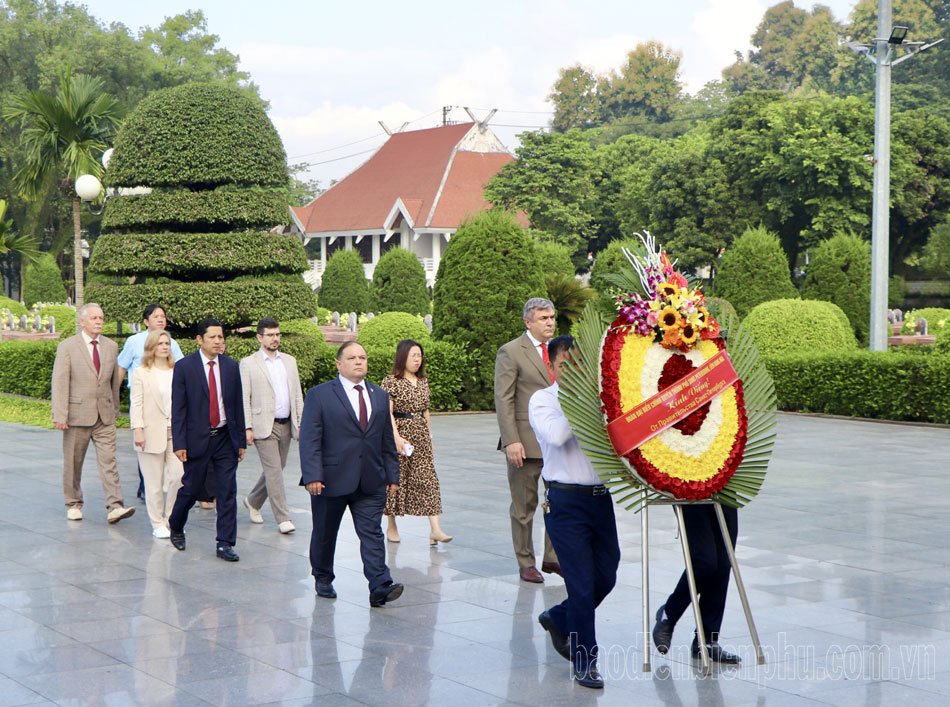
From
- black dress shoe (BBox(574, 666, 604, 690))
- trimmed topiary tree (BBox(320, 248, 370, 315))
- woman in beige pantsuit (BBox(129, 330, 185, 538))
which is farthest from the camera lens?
trimmed topiary tree (BBox(320, 248, 370, 315))

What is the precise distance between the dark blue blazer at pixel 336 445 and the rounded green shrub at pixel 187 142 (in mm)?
10795

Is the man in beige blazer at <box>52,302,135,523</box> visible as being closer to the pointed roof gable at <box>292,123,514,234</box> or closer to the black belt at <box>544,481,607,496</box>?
the black belt at <box>544,481,607,496</box>

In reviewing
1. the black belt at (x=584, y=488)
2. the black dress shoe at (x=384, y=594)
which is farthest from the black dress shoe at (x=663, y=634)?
the black dress shoe at (x=384, y=594)

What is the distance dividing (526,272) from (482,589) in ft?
37.0

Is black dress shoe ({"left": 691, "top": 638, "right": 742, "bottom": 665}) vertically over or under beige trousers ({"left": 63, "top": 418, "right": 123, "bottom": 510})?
under

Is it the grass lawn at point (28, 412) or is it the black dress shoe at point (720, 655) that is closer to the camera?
the black dress shoe at point (720, 655)

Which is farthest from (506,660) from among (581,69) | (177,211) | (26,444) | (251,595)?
(581,69)

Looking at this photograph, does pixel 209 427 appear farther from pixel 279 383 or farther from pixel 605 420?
pixel 605 420

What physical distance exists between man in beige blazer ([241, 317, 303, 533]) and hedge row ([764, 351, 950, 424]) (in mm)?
10886

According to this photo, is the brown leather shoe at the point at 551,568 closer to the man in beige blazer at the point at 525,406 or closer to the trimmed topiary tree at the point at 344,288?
the man in beige blazer at the point at 525,406

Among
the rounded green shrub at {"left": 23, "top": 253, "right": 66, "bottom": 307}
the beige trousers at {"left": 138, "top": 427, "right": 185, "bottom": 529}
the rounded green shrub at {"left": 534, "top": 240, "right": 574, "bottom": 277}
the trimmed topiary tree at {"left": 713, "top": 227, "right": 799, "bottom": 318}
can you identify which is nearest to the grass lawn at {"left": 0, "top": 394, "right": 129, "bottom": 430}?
the beige trousers at {"left": 138, "top": 427, "right": 185, "bottom": 529}

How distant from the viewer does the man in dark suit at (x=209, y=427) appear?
25.8 feet

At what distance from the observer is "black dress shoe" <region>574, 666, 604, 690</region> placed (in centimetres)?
Answer: 496

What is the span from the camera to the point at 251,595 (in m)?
6.75
